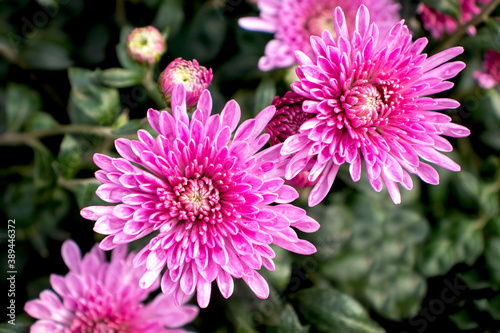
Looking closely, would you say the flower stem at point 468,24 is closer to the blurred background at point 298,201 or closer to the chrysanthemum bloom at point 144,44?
the blurred background at point 298,201

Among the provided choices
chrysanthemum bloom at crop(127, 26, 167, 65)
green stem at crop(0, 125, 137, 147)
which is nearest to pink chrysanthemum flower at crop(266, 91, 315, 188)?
chrysanthemum bloom at crop(127, 26, 167, 65)

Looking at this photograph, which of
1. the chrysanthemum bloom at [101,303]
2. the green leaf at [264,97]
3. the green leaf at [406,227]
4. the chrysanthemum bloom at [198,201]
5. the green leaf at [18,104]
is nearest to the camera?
the chrysanthemum bloom at [198,201]

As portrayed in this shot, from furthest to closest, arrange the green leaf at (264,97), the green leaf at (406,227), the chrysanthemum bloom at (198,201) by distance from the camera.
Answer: the green leaf at (406,227)
the green leaf at (264,97)
the chrysanthemum bloom at (198,201)

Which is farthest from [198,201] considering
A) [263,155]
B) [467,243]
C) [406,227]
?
[467,243]

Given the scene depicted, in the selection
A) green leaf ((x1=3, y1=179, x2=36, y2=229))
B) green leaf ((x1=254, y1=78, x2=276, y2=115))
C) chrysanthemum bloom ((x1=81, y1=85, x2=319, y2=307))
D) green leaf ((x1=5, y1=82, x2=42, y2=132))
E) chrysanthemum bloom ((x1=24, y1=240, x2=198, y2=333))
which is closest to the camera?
chrysanthemum bloom ((x1=81, y1=85, x2=319, y2=307))

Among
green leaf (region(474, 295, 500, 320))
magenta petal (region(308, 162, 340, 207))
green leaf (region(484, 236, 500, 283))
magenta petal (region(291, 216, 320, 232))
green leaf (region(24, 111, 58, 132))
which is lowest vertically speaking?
green leaf (region(474, 295, 500, 320))

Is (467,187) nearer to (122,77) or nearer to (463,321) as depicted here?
(463,321)

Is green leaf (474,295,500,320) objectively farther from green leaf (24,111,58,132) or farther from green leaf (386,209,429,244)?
green leaf (24,111,58,132)

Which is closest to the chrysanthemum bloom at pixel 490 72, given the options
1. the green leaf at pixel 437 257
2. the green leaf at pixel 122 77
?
the green leaf at pixel 437 257

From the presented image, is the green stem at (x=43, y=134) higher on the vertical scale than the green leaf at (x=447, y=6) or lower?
lower
